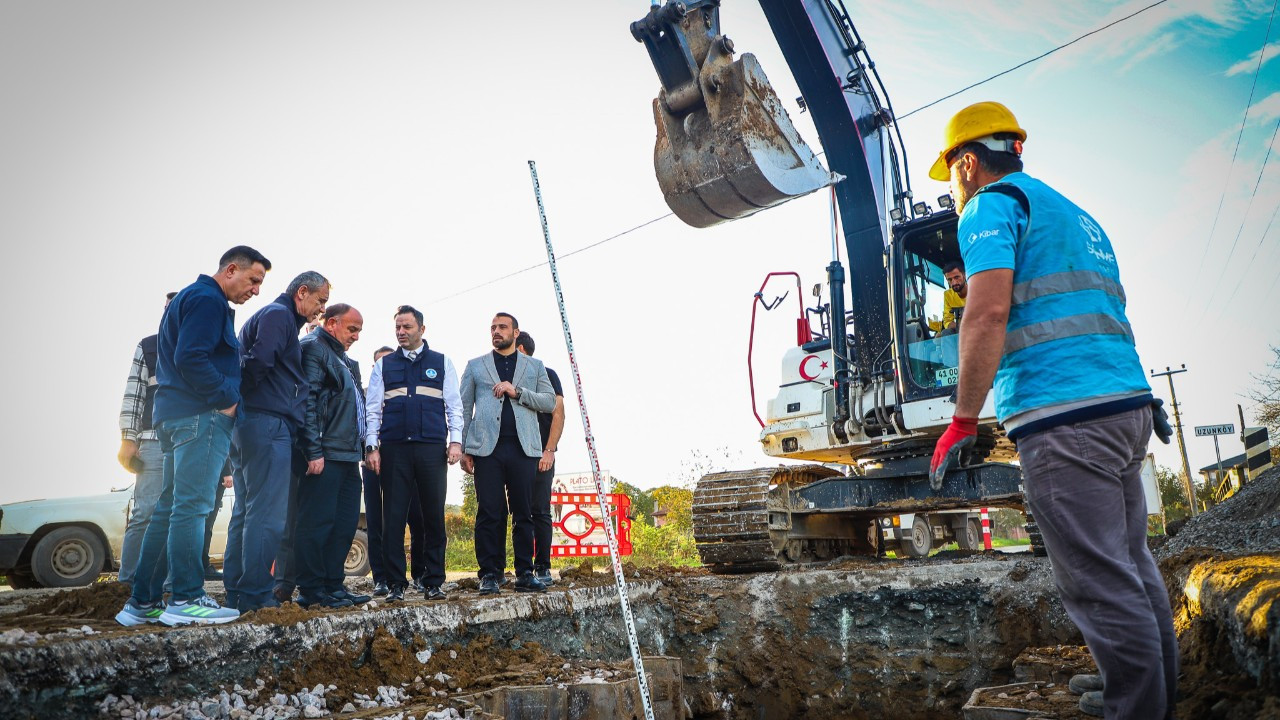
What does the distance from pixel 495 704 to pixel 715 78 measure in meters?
3.92

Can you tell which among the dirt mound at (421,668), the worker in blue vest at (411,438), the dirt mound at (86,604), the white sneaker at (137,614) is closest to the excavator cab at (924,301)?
the worker in blue vest at (411,438)

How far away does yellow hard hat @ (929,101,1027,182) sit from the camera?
8.87ft

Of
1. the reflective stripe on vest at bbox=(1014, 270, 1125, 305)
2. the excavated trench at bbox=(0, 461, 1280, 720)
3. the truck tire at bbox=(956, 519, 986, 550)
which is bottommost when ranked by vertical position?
the truck tire at bbox=(956, 519, 986, 550)

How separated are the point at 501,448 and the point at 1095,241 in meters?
3.66

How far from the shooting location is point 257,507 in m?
3.95

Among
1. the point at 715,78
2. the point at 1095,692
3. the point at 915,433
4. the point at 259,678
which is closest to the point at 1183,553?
the point at 1095,692

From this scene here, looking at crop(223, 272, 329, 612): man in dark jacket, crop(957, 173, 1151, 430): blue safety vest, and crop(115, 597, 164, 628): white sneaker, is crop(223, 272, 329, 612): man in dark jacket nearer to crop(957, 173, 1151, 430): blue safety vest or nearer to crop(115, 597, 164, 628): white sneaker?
crop(115, 597, 164, 628): white sneaker

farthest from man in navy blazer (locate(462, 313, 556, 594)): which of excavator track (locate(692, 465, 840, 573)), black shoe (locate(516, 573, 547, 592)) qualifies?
excavator track (locate(692, 465, 840, 573))

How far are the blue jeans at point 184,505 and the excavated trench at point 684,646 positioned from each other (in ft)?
0.89

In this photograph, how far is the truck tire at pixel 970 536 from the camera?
1295 centimetres

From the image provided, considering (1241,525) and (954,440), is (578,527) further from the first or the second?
(954,440)

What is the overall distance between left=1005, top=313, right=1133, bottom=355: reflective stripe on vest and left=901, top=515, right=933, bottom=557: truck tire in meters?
9.34

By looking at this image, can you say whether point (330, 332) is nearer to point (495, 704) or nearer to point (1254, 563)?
point (495, 704)

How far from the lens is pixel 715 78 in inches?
206
